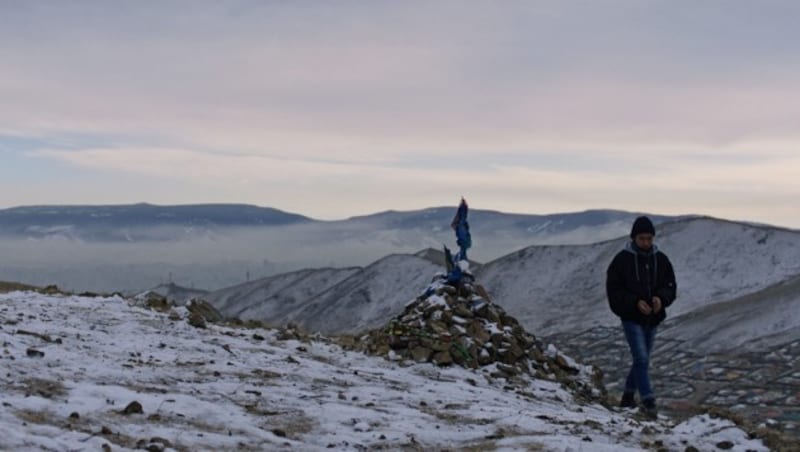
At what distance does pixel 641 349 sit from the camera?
1240cm

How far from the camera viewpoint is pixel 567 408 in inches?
531

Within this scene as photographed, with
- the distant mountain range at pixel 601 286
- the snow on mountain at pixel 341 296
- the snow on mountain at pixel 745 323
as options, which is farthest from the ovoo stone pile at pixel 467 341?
the snow on mountain at pixel 341 296

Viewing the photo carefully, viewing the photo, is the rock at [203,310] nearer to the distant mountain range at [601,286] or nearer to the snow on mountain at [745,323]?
the snow on mountain at [745,323]

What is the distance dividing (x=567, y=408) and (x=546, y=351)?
457cm

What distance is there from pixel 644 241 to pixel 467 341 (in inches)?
202

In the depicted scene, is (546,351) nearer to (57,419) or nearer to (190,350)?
(190,350)

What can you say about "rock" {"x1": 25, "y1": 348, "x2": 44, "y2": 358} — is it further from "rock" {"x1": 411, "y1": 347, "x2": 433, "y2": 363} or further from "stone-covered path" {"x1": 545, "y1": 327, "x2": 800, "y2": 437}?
"stone-covered path" {"x1": 545, "y1": 327, "x2": 800, "y2": 437}

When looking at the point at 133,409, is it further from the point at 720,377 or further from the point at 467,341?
the point at 720,377

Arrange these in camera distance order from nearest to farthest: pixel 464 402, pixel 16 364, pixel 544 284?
pixel 16 364, pixel 464 402, pixel 544 284

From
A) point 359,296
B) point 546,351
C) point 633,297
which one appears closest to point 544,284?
point 359,296

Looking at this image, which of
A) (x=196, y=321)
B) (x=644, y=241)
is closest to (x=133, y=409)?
(x=644, y=241)

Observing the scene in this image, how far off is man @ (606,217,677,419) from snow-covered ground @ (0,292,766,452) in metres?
1.18

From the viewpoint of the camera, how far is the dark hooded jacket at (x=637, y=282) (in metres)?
12.2

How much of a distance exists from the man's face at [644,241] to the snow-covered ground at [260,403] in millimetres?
2387
